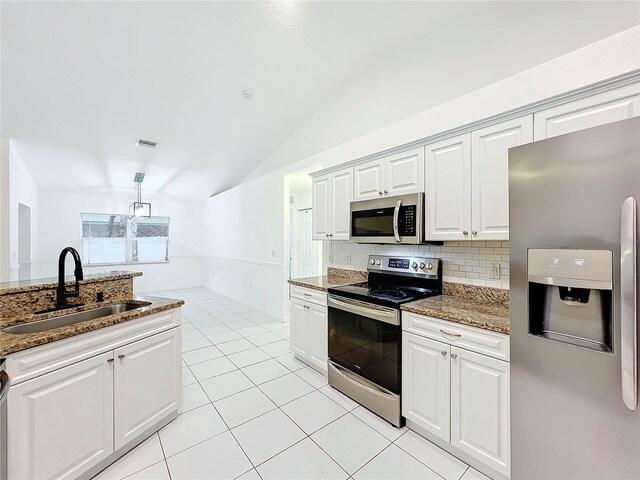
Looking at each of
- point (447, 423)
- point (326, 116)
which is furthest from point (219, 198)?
point (447, 423)

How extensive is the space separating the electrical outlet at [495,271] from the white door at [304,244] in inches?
149

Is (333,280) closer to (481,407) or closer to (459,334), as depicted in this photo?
(459,334)

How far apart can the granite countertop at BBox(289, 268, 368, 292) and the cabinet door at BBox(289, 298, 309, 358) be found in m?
0.22

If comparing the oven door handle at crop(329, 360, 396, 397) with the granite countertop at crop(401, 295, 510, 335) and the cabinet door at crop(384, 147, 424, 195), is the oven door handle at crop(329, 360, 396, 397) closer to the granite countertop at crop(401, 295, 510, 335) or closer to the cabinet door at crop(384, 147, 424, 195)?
the granite countertop at crop(401, 295, 510, 335)

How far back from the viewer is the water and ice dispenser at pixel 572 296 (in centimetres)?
121

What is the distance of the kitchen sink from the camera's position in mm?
1745

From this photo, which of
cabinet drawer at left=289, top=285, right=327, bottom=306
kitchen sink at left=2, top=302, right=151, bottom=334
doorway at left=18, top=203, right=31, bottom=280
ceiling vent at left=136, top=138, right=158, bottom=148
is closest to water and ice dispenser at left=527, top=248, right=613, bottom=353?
cabinet drawer at left=289, top=285, right=327, bottom=306

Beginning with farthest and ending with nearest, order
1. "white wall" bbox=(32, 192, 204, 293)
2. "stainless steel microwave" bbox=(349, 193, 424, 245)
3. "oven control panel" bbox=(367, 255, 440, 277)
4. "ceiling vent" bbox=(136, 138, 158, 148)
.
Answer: "white wall" bbox=(32, 192, 204, 293)
"ceiling vent" bbox=(136, 138, 158, 148)
"oven control panel" bbox=(367, 255, 440, 277)
"stainless steel microwave" bbox=(349, 193, 424, 245)

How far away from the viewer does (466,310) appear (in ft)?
6.26

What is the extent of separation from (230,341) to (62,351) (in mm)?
2478

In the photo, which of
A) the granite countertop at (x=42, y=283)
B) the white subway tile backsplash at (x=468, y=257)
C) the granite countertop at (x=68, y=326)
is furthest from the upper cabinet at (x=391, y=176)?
the granite countertop at (x=42, y=283)

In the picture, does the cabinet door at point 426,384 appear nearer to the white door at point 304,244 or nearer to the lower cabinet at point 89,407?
the lower cabinet at point 89,407

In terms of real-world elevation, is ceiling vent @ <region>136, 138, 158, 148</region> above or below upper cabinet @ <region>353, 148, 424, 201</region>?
above

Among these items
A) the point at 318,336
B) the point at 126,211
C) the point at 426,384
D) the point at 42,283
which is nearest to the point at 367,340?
the point at 426,384
